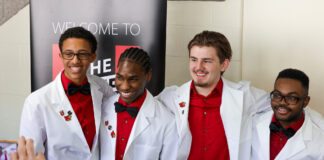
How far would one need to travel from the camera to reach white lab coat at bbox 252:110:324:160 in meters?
2.11

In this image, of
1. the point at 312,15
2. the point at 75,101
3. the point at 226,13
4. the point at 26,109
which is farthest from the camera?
the point at 226,13

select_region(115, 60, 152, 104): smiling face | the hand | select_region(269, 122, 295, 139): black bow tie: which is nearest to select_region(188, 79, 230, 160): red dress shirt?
select_region(269, 122, 295, 139): black bow tie

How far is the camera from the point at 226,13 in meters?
3.26

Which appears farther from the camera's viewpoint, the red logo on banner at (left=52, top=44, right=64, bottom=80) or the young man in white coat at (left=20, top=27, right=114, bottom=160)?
the red logo on banner at (left=52, top=44, right=64, bottom=80)

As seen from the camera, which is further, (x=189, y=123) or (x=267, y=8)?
(x=267, y=8)

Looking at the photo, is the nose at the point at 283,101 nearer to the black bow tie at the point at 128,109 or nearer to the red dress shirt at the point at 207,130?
the red dress shirt at the point at 207,130

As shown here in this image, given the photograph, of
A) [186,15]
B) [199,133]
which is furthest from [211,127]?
[186,15]

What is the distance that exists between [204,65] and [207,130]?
44 cm

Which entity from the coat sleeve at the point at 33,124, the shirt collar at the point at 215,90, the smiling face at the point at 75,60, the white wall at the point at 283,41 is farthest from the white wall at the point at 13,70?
the white wall at the point at 283,41

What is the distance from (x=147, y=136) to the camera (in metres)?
2.19

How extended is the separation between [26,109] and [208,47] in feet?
3.99

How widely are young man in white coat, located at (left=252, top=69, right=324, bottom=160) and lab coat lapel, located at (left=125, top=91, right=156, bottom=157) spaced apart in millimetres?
723

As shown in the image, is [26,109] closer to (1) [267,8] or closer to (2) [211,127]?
(2) [211,127]

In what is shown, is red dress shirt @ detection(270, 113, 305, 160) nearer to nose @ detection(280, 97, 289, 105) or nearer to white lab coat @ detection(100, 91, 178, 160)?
nose @ detection(280, 97, 289, 105)
